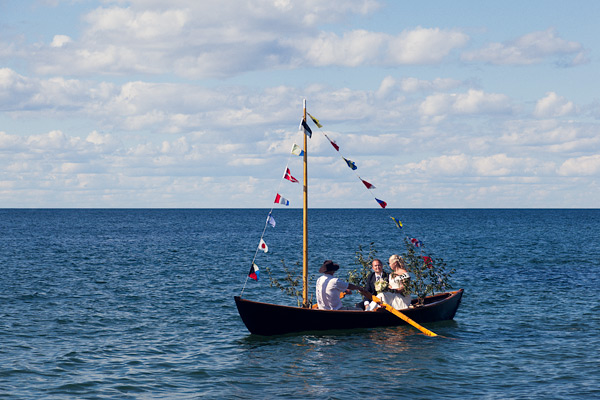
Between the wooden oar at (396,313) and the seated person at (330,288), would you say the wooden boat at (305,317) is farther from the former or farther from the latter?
the seated person at (330,288)

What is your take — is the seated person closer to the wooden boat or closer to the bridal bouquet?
the wooden boat

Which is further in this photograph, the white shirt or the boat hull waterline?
the white shirt

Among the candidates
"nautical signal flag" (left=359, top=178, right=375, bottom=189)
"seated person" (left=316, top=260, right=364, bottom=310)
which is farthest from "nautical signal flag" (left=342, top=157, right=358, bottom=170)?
"seated person" (left=316, top=260, right=364, bottom=310)

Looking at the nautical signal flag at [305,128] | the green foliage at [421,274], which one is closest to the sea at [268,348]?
the green foliage at [421,274]

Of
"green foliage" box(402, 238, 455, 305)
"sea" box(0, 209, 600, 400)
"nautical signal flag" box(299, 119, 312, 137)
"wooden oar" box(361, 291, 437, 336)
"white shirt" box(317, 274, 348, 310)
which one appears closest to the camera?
"sea" box(0, 209, 600, 400)

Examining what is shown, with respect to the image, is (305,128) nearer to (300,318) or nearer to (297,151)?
(297,151)

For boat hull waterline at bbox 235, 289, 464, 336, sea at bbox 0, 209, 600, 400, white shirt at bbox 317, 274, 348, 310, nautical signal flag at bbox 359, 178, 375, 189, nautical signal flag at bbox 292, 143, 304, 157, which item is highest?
nautical signal flag at bbox 292, 143, 304, 157

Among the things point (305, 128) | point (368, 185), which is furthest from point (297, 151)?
point (368, 185)

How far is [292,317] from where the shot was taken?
17.0 metres

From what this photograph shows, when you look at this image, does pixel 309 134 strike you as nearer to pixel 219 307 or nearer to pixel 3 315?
pixel 219 307

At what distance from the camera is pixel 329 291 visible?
17156mm

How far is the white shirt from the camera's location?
55.9ft

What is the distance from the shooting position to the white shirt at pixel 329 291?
17047 millimetres

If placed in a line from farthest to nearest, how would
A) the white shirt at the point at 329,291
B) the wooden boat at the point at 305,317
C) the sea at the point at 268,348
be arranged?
1. the white shirt at the point at 329,291
2. the wooden boat at the point at 305,317
3. the sea at the point at 268,348
